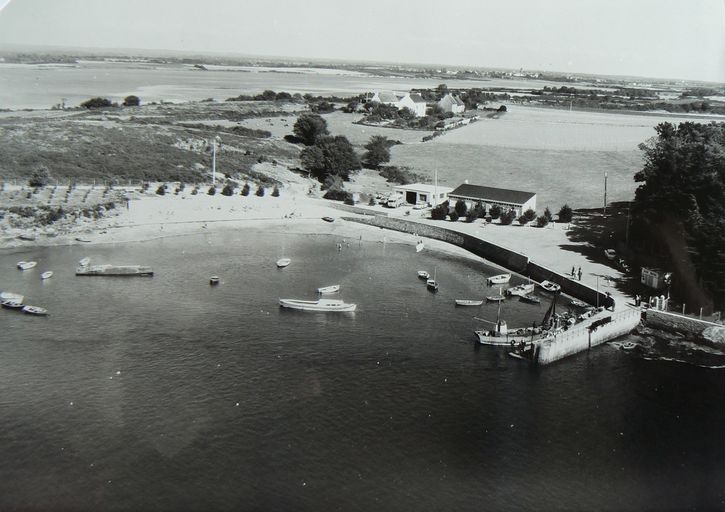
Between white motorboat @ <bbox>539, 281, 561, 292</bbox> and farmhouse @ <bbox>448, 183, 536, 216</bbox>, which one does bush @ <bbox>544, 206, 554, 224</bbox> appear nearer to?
farmhouse @ <bbox>448, 183, 536, 216</bbox>

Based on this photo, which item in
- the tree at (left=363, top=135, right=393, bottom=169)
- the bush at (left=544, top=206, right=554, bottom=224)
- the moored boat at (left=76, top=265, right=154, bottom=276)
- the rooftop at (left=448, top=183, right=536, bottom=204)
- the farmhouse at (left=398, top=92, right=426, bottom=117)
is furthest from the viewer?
the farmhouse at (left=398, top=92, right=426, bottom=117)

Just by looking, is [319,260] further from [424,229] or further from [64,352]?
[64,352]

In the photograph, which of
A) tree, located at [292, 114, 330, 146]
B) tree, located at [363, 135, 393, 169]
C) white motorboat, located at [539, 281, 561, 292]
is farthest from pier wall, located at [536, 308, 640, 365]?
tree, located at [292, 114, 330, 146]

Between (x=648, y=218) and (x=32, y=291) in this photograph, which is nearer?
(x=32, y=291)

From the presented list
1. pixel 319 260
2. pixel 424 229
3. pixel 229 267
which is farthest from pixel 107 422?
pixel 424 229

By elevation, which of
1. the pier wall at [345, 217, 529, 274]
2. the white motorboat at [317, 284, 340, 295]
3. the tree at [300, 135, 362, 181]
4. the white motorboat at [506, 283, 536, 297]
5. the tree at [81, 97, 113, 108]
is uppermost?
the tree at [81, 97, 113, 108]

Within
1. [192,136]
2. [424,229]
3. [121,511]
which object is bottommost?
[121,511]

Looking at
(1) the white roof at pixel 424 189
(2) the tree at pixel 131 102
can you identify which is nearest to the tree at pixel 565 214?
(1) the white roof at pixel 424 189

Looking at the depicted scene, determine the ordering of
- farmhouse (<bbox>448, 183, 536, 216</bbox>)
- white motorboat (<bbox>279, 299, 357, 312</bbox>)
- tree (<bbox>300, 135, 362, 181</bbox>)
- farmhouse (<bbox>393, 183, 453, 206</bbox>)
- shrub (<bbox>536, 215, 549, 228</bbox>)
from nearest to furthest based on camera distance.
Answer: white motorboat (<bbox>279, 299, 357, 312</bbox>), shrub (<bbox>536, 215, 549, 228</bbox>), farmhouse (<bbox>448, 183, 536, 216</bbox>), farmhouse (<bbox>393, 183, 453, 206</bbox>), tree (<bbox>300, 135, 362, 181</bbox>)
